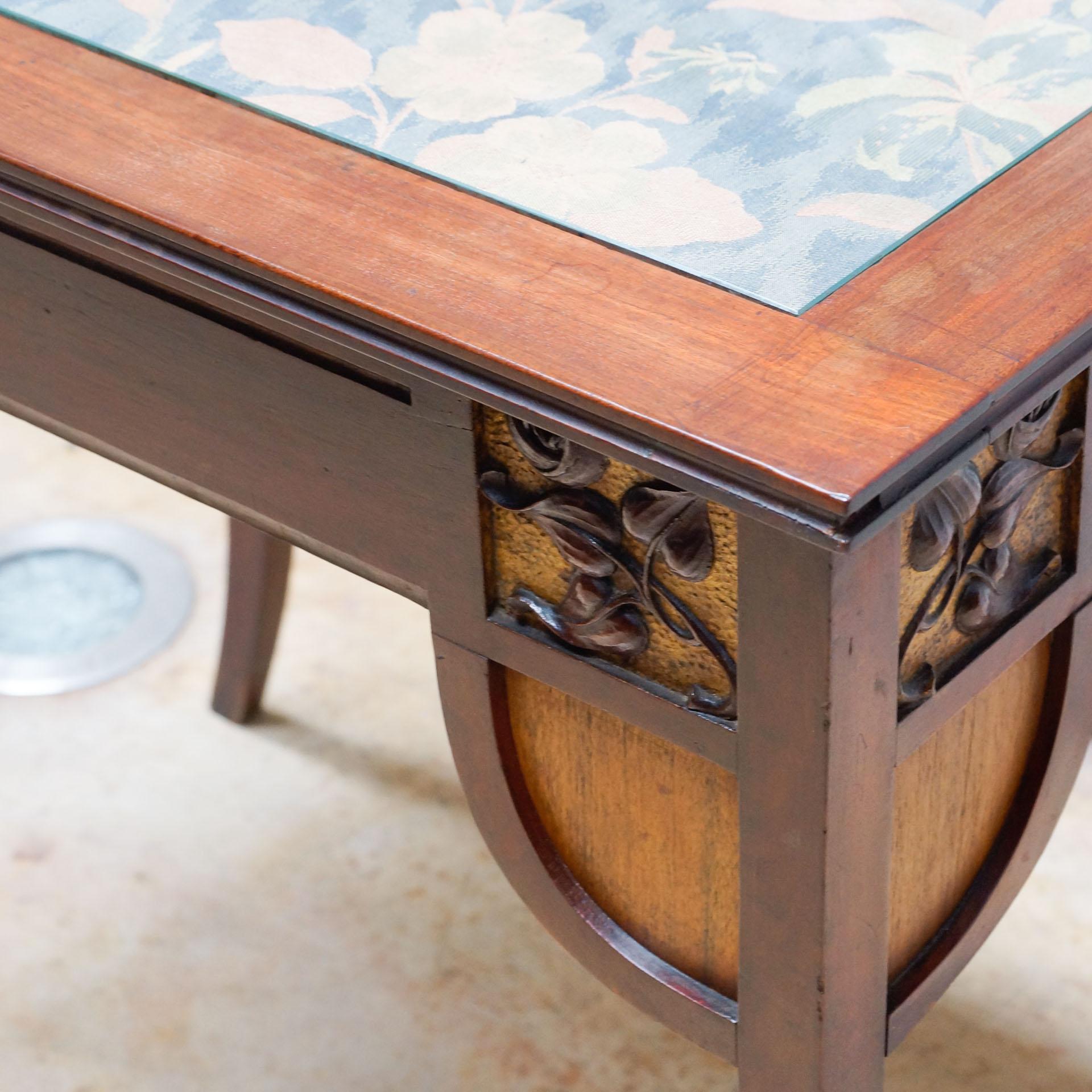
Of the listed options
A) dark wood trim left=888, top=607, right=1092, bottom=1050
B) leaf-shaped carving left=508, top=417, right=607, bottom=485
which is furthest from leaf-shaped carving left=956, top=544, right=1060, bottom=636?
leaf-shaped carving left=508, top=417, right=607, bottom=485

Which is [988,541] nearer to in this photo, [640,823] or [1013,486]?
[1013,486]

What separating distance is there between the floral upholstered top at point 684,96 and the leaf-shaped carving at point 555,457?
0.11m

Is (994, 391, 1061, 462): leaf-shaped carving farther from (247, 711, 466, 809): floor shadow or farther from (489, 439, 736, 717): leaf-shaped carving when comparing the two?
(247, 711, 466, 809): floor shadow

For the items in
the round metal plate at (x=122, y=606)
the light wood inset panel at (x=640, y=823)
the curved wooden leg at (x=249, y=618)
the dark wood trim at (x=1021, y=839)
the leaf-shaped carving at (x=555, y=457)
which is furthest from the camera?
the round metal plate at (x=122, y=606)

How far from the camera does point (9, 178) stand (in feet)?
3.29

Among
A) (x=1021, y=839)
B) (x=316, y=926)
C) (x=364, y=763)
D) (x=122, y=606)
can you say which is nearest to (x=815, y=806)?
(x=1021, y=839)

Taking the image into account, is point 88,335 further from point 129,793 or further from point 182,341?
point 129,793

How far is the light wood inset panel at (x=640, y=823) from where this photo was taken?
1020mm

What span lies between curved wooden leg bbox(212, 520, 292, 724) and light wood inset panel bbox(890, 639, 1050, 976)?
844mm

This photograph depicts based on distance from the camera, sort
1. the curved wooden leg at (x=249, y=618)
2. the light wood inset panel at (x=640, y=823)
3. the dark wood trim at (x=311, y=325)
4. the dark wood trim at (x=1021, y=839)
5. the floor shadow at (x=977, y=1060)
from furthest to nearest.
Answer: the curved wooden leg at (x=249, y=618) < the floor shadow at (x=977, y=1060) < the dark wood trim at (x=1021, y=839) < the light wood inset panel at (x=640, y=823) < the dark wood trim at (x=311, y=325)

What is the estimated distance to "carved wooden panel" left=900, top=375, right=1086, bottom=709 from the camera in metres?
0.90

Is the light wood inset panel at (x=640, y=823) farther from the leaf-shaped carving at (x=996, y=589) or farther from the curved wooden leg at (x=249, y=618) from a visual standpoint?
the curved wooden leg at (x=249, y=618)

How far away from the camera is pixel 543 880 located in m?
1.13

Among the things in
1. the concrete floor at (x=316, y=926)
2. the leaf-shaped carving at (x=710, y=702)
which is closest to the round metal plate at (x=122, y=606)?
the concrete floor at (x=316, y=926)
